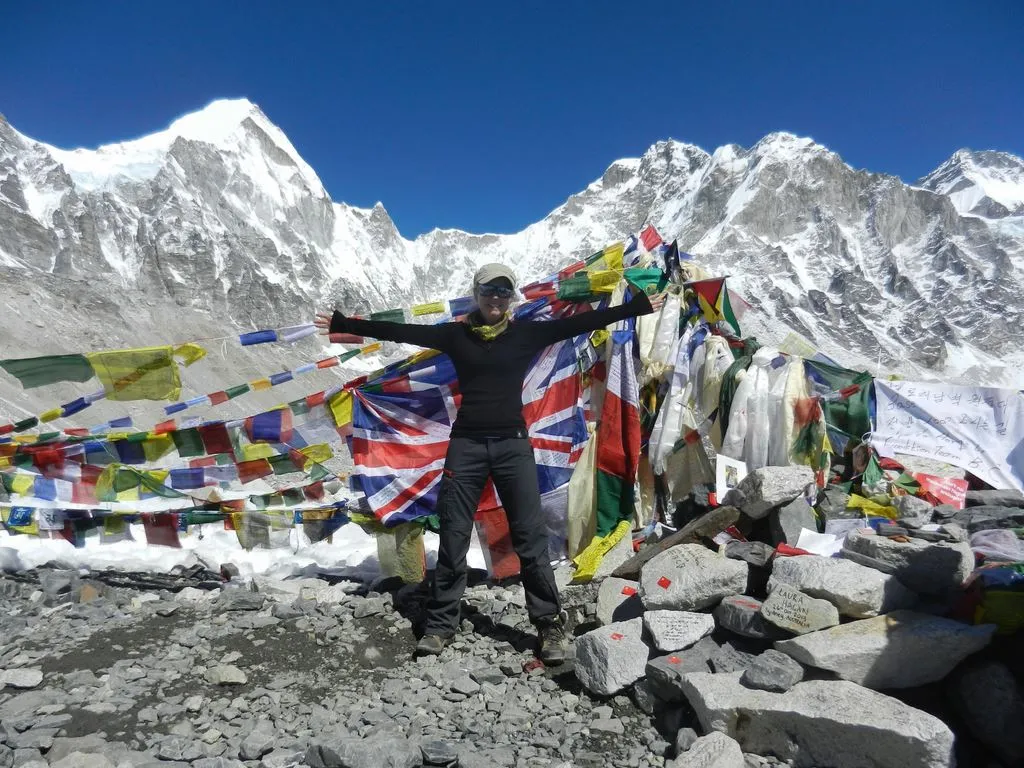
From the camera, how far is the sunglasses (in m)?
3.95

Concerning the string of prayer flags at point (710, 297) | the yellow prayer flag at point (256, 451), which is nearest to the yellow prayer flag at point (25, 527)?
the yellow prayer flag at point (256, 451)

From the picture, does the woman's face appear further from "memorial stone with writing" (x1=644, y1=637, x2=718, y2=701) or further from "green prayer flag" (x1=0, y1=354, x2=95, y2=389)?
"green prayer flag" (x1=0, y1=354, x2=95, y2=389)

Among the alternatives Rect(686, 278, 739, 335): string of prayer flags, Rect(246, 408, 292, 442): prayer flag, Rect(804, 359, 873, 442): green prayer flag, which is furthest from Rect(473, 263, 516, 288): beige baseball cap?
Rect(804, 359, 873, 442): green prayer flag

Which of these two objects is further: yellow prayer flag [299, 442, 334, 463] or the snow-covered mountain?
the snow-covered mountain

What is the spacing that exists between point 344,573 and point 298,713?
8.20ft

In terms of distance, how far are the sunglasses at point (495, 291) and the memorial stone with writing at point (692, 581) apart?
1.96 meters

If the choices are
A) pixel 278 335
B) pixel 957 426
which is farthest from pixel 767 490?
pixel 278 335

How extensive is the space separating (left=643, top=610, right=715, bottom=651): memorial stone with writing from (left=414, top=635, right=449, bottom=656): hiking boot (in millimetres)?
1262

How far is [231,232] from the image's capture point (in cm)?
15050

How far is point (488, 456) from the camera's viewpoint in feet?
12.9

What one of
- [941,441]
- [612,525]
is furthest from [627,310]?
[941,441]

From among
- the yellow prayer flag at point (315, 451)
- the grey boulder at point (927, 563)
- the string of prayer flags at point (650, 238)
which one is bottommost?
the grey boulder at point (927, 563)

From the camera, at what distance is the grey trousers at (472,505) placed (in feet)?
12.8

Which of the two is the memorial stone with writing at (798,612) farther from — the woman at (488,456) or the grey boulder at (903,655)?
the woman at (488,456)
